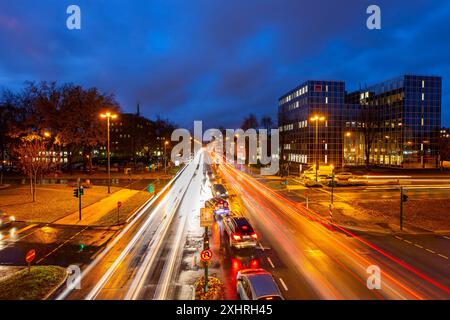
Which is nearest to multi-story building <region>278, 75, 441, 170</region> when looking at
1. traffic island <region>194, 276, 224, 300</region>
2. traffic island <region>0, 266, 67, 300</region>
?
traffic island <region>194, 276, 224, 300</region>

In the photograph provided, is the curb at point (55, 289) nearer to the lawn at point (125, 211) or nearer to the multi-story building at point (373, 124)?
the lawn at point (125, 211)

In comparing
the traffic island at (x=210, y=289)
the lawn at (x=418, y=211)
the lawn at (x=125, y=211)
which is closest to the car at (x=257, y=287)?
the traffic island at (x=210, y=289)

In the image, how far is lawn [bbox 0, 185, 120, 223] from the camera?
26.0 metres

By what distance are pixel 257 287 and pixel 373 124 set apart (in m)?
77.6

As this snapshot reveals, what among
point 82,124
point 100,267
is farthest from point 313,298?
point 82,124

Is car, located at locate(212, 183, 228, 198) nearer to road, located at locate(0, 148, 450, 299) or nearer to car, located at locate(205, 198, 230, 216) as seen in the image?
car, located at locate(205, 198, 230, 216)

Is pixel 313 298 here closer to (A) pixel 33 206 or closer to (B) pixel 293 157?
(A) pixel 33 206

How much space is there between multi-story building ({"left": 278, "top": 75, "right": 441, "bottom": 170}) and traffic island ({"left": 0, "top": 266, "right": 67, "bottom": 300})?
209 feet

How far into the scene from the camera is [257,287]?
35.9ft

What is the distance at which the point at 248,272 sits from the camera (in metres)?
12.4

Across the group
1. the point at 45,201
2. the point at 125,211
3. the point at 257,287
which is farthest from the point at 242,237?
the point at 45,201

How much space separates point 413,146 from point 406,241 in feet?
210

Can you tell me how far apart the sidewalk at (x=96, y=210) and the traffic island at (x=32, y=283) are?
31.1 ft

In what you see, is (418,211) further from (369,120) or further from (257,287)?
(369,120)
